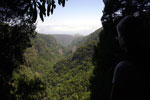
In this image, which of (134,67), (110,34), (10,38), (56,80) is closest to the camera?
(134,67)

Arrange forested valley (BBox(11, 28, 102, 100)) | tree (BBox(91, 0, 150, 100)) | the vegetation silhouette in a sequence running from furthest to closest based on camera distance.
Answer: tree (BBox(91, 0, 150, 100)), forested valley (BBox(11, 28, 102, 100)), the vegetation silhouette

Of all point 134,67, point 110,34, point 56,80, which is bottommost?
point 56,80

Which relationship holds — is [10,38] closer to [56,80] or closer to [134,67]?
[134,67]

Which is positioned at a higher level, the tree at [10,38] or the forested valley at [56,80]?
the tree at [10,38]

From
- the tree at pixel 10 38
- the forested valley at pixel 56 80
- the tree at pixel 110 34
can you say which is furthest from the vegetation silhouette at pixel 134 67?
the tree at pixel 110 34

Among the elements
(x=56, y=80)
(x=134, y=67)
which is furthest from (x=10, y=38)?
(x=56, y=80)

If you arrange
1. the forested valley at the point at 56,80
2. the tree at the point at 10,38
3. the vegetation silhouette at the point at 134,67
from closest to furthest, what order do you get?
the vegetation silhouette at the point at 134,67 < the tree at the point at 10,38 < the forested valley at the point at 56,80

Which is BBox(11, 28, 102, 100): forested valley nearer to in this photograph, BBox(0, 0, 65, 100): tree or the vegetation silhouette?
BBox(0, 0, 65, 100): tree

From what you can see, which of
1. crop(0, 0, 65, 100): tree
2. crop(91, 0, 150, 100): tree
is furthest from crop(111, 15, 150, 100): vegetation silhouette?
crop(91, 0, 150, 100): tree

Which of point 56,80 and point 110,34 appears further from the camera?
point 56,80

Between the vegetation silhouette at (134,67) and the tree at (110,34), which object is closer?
the vegetation silhouette at (134,67)

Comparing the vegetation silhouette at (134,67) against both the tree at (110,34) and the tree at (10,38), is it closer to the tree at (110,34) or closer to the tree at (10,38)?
A: the tree at (10,38)

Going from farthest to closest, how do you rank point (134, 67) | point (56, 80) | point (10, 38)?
1. point (56, 80)
2. point (10, 38)
3. point (134, 67)

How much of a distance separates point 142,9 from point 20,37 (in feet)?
34.8
